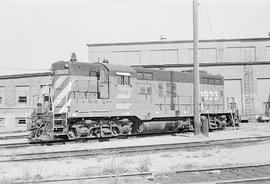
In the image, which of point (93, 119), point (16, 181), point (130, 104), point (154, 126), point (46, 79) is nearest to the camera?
point (16, 181)

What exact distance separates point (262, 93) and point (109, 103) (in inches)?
967

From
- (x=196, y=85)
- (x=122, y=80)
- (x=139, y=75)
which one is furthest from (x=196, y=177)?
(x=139, y=75)

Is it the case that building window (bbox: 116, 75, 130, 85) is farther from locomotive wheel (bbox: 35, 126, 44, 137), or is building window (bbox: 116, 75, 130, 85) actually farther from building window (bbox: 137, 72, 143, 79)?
locomotive wheel (bbox: 35, 126, 44, 137)

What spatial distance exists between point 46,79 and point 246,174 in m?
24.9

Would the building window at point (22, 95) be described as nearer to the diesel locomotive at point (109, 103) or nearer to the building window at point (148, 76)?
the diesel locomotive at point (109, 103)

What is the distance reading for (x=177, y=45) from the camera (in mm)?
36844

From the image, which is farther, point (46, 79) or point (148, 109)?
point (46, 79)

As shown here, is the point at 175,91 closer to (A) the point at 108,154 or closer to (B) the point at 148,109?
(B) the point at 148,109

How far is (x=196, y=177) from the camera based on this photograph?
21.1 ft

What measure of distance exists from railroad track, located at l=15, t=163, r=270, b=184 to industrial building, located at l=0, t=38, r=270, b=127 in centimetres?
1824

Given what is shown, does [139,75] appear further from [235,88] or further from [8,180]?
[235,88]

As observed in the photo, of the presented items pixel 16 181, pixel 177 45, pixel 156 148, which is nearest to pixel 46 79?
pixel 177 45

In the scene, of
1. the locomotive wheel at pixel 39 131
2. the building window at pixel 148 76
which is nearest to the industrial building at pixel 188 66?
the building window at pixel 148 76

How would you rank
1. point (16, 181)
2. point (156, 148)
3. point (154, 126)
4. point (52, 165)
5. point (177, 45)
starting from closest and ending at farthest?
point (16, 181), point (52, 165), point (156, 148), point (154, 126), point (177, 45)
